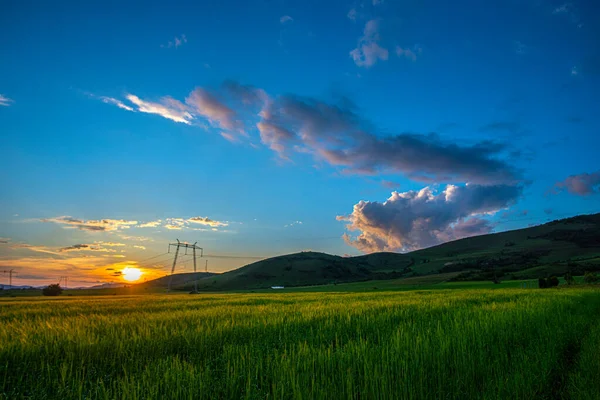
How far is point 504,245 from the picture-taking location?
590ft

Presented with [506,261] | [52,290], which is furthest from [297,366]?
[506,261]

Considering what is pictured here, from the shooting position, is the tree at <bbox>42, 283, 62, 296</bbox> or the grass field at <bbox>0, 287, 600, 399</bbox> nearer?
the grass field at <bbox>0, 287, 600, 399</bbox>

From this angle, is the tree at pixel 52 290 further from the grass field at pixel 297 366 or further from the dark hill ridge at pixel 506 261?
the grass field at pixel 297 366

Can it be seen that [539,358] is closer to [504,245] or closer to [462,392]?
[462,392]

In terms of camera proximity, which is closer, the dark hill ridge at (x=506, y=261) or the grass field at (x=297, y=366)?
the grass field at (x=297, y=366)

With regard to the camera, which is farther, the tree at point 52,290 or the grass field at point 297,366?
the tree at point 52,290

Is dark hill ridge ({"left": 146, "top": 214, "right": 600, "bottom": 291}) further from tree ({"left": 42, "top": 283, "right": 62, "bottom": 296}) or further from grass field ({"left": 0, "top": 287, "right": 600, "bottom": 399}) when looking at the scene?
grass field ({"left": 0, "top": 287, "right": 600, "bottom": 399})

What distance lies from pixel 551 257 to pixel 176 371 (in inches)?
6301

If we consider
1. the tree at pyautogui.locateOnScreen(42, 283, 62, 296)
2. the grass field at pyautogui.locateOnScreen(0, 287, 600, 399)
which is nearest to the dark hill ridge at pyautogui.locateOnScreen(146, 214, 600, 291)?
the tree at pyautogui.locateOnScreen(42, 283, 62, 296)

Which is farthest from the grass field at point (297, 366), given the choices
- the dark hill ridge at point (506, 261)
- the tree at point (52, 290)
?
the tree at point (52, 290)

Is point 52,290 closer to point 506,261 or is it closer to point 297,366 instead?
point 297,366

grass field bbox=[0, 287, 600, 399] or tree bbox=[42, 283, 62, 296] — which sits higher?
grass field bbox=[0, 287, 600, 399]

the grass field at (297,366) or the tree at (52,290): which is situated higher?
the grass field at (297,366)

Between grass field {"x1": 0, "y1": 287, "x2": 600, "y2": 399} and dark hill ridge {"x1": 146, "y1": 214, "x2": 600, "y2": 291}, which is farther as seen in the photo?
dark hill ridge {"x1": 146, "y1": 214, "x2": 600, "y2": 291}
